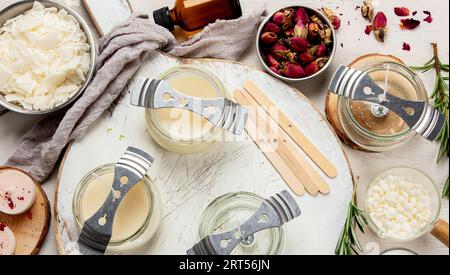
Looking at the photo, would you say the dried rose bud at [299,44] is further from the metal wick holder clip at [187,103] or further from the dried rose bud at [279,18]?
the metal wick holder clip at [187,103]

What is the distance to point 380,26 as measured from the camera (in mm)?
1231

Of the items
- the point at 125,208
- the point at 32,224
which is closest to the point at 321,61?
the point at 125,208

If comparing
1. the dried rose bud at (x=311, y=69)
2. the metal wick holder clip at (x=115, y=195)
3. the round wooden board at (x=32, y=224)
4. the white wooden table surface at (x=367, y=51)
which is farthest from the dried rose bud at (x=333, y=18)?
the round wooden board at (x=32, y=224)

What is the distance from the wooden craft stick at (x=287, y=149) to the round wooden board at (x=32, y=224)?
0.43 metres

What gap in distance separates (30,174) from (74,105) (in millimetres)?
159

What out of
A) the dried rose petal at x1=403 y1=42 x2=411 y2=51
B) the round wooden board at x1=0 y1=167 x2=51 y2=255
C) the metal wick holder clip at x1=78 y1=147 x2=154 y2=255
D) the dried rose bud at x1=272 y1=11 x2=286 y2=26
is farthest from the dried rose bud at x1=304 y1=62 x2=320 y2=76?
the round wooden board at x1=0 y1=167 x2=51 y2=255

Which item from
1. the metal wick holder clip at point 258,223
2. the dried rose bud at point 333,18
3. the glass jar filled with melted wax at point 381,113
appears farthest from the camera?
the dried rose bud at point 333,18

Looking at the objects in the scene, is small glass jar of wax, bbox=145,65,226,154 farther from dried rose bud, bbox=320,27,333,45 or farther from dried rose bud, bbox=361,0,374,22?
dried rose bud, bbox=361,0,374,22

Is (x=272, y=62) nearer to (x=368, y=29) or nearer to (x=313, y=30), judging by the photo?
(x=313, y=30)

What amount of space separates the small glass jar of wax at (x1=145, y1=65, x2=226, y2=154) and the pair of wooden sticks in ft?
0.23

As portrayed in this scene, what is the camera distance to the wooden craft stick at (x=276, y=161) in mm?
1132

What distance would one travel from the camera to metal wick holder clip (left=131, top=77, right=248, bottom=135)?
107 cm

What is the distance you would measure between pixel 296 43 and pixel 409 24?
0.85 feet
